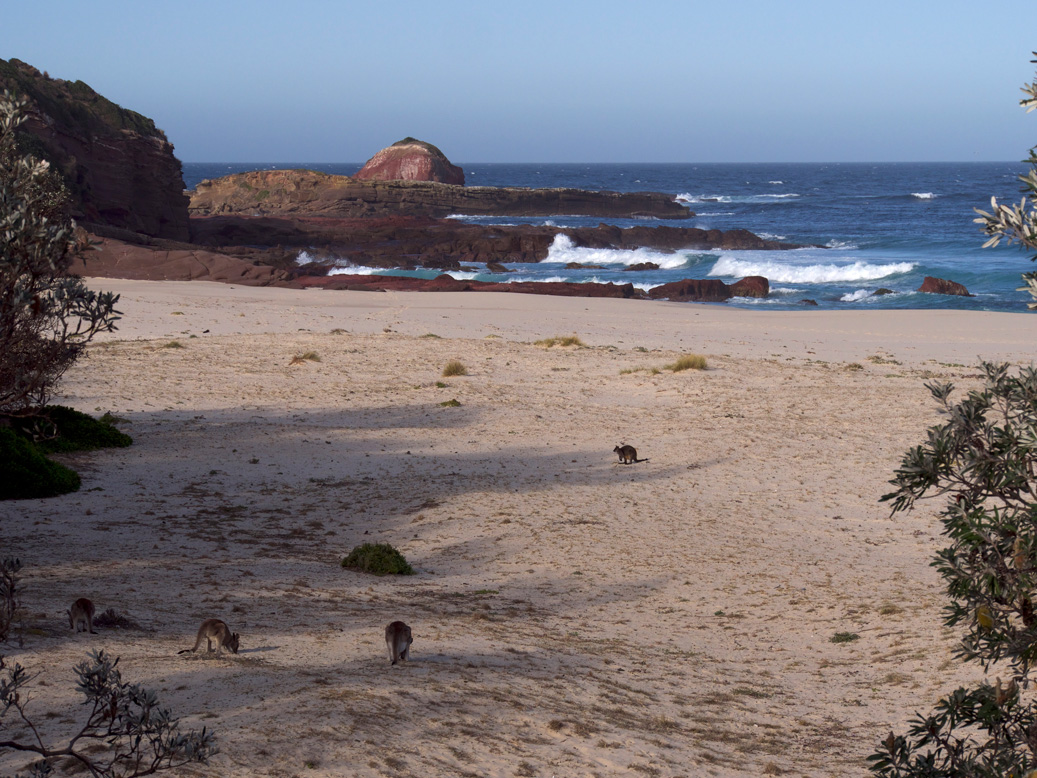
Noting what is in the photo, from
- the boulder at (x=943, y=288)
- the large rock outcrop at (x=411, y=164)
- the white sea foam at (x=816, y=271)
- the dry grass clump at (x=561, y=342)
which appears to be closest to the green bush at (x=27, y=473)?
the dry grass clump at (x=561, y=342)

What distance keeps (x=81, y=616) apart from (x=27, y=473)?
482cm

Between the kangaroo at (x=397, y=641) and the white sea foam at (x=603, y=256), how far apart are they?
147ft

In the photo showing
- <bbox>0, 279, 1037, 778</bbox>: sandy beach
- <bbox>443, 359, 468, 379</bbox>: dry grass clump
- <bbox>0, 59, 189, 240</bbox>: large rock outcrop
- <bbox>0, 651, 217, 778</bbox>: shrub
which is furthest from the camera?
<bbox>0, 59, 189, 240</bbox>: large rock outcrop

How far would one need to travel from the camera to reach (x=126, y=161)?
1539 inches

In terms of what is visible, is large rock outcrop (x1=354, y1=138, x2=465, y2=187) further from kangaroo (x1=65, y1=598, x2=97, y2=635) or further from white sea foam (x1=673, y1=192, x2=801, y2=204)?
kangaroo (x1=65, y1=598, x2=97, y2=635)

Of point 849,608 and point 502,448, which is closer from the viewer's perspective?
point 849,608

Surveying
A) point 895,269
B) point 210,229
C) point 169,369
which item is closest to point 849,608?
point 169,369

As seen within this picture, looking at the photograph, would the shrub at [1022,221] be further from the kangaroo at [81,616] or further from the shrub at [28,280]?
the kangaroo at [81,616]

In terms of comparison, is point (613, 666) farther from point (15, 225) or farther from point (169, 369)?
point (169, 369)

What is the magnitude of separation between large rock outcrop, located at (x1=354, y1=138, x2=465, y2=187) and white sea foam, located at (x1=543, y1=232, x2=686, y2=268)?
44.8 m

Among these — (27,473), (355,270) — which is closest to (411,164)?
(355,270)

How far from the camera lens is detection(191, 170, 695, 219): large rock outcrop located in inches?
2931

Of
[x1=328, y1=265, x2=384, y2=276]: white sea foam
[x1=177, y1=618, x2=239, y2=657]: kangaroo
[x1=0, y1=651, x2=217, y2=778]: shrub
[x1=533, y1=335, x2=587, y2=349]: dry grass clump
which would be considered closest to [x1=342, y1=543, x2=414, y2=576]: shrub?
[x1=177, y1=618, x2=239, y2=657]: kangaroo

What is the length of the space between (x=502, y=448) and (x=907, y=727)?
7.89 m
